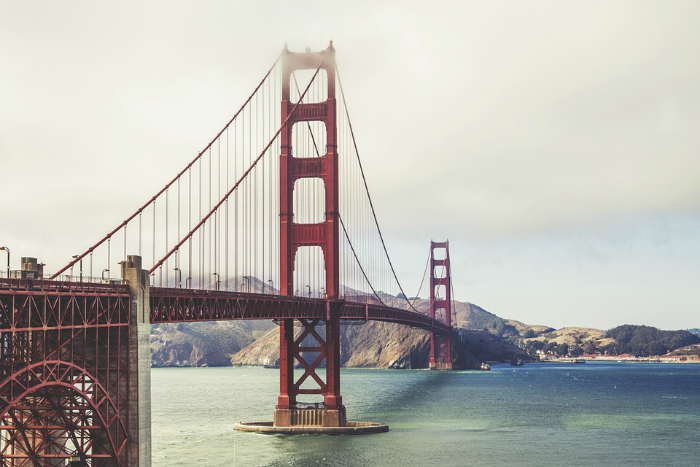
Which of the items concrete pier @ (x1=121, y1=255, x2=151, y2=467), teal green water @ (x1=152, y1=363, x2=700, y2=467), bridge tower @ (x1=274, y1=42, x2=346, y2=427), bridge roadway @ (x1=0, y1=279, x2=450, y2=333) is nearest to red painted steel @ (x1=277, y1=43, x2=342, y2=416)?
bridge tower @ (x1=274, y1=42, x2=346, y2=427)

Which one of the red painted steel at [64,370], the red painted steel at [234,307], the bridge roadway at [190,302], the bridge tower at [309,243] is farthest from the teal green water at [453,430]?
the red painted steel at [64,370]

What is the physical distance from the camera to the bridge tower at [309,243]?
75.7 metres

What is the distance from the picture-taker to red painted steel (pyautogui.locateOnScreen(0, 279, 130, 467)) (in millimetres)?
35875

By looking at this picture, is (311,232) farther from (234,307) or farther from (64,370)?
(64,370)

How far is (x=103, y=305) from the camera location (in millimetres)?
41438

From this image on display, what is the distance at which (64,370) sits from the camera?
39.5m

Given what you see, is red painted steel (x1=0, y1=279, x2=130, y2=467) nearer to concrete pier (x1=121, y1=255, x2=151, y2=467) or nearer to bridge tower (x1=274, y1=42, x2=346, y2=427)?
concrete pier (x1=121, y1=255, x2=151, y2=467)

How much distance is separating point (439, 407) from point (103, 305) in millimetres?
72219

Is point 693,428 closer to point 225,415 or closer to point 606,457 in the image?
point 606,457

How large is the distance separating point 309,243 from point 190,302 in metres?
26.0

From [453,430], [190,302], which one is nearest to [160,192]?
[190,302]

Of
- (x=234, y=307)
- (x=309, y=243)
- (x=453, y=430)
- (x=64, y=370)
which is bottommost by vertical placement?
(x=453, y=430)

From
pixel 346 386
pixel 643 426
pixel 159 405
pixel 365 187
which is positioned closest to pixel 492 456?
pixel 643 426

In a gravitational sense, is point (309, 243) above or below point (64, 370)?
above
